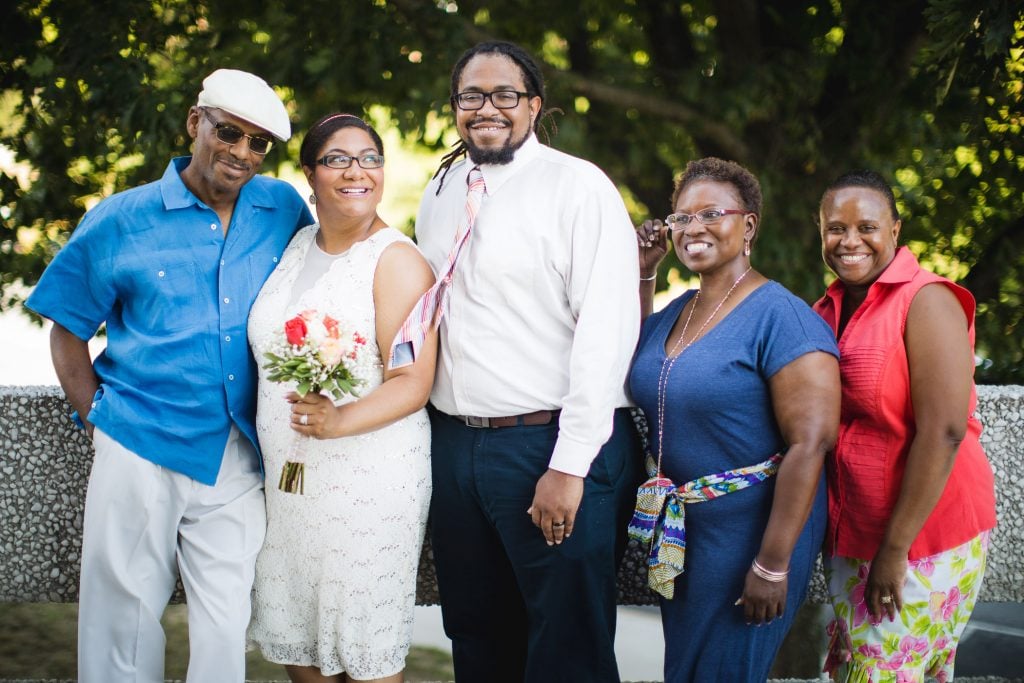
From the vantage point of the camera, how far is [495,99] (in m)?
3.54

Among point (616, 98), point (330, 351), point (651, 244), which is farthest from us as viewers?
point (616, 98)

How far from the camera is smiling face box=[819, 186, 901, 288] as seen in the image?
134 inches

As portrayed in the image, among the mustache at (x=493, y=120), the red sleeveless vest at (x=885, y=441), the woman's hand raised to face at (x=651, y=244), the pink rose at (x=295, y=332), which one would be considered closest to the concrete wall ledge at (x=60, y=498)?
the red sleeveless vest at (x=885, y=441)

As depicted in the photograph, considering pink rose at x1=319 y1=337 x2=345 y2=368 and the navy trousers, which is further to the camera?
the navy trousers

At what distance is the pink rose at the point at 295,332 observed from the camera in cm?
308

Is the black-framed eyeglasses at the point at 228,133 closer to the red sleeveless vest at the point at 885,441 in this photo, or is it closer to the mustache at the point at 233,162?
the mustache at the point at 233,162

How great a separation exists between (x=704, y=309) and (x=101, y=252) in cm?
214

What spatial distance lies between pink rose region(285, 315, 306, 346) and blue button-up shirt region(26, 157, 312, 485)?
520 mm

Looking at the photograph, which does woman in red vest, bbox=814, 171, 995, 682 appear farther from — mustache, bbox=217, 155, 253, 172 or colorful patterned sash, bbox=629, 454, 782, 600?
mustache, bbox=217, 155, 253, 172

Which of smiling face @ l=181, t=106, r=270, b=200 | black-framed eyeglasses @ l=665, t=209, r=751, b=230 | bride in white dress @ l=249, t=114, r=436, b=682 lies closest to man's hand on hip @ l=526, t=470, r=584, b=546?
bride in white dress @ l=249, t=114, r=436, b=682

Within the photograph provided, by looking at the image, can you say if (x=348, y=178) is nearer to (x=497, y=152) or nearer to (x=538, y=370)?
(x=497, y=152)

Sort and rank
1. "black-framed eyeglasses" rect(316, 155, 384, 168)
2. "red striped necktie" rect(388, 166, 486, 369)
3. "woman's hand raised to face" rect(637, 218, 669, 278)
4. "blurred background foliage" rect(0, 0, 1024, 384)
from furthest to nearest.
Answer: "blurred background foliage" rect(0, 0, 1024, 384), "woman's hand raised to face" rect(637, 218, 669, 278), "black-framed eyeglasses" rect(316, 155, 384, 168), "red striped necktie" rect(388, 166, 486, 369)

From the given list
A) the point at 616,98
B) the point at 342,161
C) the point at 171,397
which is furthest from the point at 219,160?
the point at 616,98

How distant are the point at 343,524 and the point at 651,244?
61.6 inches
